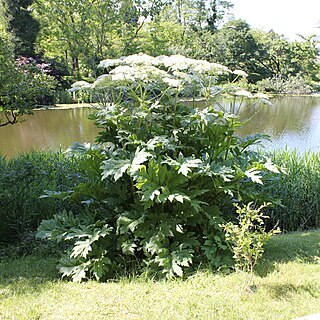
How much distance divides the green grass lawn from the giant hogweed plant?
0.61 ft

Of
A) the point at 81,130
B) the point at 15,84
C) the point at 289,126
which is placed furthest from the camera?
the point at 289,126

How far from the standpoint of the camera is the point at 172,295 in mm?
2342

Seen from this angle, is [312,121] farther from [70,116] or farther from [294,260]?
[294,260]

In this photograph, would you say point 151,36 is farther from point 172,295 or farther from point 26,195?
point 172,295

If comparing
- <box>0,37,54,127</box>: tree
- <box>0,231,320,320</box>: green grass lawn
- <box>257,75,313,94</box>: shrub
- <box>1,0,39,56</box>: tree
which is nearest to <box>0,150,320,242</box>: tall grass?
<box>0,37,54,127</box>: tree

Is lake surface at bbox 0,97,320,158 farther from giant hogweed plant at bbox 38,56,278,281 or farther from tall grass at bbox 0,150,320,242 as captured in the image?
giant hogweed plant at bbox 38,56,278,281

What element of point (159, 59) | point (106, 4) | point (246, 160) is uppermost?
point (106, 4)

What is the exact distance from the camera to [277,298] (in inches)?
88.3

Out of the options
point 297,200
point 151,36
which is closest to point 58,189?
point 297,200

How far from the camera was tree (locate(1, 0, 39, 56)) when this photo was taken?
15156 millimetres

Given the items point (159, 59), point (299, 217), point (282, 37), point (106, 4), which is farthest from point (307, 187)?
point (282, 37)

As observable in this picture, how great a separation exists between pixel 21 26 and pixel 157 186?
1551cm

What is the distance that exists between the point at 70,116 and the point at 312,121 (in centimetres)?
860

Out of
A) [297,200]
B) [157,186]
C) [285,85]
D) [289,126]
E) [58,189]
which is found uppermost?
[157,186]
